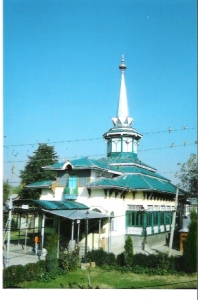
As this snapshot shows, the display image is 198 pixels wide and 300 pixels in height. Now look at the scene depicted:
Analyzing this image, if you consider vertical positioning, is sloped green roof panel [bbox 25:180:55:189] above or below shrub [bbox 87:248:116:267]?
above

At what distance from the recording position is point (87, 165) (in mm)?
12203

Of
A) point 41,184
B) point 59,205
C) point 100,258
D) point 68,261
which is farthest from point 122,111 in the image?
point 68,261

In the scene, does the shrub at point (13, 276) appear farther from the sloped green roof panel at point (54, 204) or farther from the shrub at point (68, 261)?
the sloped green roof panel at point (54, 204)

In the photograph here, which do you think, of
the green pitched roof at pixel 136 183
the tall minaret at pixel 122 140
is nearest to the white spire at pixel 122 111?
the tall minaret at pixel 122 140

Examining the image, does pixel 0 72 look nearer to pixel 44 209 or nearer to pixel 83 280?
pixel 83 280

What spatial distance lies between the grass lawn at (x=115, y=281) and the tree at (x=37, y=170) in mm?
4416

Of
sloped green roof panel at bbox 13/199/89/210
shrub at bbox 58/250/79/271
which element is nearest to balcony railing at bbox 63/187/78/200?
sloped green roof panel at bbox 13/199/89/210

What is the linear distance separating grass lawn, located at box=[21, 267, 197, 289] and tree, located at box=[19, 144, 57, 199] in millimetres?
4416

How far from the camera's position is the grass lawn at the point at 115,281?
743 centimetres

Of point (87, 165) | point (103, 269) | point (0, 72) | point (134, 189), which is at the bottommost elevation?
point (103, 269)

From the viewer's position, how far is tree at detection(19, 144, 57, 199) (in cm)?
1149

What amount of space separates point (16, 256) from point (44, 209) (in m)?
1.72

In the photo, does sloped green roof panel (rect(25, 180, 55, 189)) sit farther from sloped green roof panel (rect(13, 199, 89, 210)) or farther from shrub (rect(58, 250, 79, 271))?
shrub (rect(58, 250, 79, 271))
